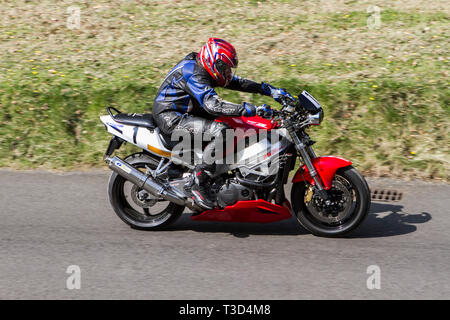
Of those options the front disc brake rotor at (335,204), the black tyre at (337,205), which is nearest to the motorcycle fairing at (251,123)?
the black tyre at (337,205)

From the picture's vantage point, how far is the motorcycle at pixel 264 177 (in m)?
5.91

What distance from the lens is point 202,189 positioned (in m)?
6.10

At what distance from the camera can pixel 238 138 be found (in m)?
5.95

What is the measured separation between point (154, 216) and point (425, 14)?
23.9 feet

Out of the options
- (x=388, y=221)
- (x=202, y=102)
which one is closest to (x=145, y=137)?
(x=202, y=102)

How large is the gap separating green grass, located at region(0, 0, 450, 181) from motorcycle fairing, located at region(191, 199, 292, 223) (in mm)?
2405

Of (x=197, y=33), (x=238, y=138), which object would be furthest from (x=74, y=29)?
(x=238, y=138)

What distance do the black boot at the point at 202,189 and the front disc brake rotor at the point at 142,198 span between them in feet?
1.67

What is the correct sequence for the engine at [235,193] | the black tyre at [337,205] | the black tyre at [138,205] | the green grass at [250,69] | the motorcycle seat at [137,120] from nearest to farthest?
1. the black tyre at [337,205]
2. the engine at [235,193]
3. the motorcycle seat at [137,120]
4. the black tyre at [138,205]
5. the green grass at [250,69]

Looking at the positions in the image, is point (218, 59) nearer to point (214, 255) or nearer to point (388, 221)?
point (214, 255)

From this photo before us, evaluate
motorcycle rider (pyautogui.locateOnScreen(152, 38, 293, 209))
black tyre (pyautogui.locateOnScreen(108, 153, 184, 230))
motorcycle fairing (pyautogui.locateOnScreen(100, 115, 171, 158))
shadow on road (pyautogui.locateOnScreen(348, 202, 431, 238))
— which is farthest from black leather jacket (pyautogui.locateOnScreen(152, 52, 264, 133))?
shadow on road (pyautogui.locateOnScreen(348, 202, 431, 238))

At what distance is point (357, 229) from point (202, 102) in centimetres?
204

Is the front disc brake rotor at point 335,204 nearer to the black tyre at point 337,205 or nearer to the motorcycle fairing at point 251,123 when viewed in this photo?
the black tyre at point 337,205
